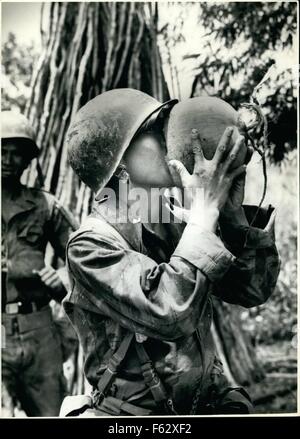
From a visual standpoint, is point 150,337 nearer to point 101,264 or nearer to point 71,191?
point 101,264

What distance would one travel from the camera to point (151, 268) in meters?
2.99

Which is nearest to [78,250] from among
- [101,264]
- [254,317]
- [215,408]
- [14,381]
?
[101,264]

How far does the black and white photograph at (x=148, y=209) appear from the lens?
3.03 meters

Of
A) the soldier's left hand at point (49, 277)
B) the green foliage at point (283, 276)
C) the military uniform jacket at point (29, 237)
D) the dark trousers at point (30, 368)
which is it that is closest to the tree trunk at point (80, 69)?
the military uniform jacket at point (29, 237)

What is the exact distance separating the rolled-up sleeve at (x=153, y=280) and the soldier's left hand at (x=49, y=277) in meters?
2.16

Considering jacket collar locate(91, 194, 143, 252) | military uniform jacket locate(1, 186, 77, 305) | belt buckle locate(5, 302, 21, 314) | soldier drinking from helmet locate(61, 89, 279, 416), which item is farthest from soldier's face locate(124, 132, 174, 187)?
belt buckle locate(5, 302, 21, 314)

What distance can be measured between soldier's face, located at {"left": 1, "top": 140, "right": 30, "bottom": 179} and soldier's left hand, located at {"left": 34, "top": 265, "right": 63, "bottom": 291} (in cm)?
68

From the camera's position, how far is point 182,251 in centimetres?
292

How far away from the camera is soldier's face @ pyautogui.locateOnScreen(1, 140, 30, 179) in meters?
5.24

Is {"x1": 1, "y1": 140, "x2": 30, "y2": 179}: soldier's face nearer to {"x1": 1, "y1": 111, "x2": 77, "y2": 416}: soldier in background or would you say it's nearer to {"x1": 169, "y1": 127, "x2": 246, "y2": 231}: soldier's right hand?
{"x1": 1, "y1": 111, "x2": 77, "y2": 416}: soldier in background

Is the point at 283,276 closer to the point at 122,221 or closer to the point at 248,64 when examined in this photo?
the point at 248,64

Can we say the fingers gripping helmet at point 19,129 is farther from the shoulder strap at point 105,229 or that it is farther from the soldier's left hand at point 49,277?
the shoulder strap at point 105,229

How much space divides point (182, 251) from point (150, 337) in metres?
0.40

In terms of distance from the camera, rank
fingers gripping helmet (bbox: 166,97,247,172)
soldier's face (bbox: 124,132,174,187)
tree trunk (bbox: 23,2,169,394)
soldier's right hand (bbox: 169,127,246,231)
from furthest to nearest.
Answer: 1. tree trunk (bbox: 23,2,169,394)
2. soldier's face (bbox: 124,132,174,187)
3. fingers gripping helmet (bbox: 166,97,247,172)
4. soldier's right hand (bbox: 169,127,246,231)
